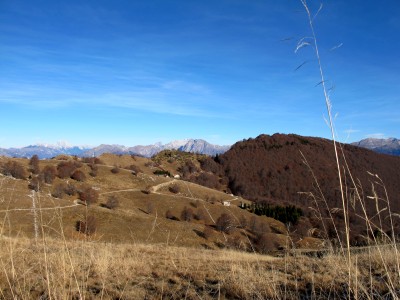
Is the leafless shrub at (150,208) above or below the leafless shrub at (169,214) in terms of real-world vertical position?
above

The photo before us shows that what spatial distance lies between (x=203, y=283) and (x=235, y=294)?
0.94 meters

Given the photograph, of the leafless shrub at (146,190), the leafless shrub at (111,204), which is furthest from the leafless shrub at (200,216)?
the leafless shrub at (111,204)

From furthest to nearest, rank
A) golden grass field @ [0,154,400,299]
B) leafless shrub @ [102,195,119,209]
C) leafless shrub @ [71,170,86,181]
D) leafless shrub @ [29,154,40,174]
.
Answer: leafless shrub @ [71,170,86,181]
leafless shrub @ [29,154,40,174]
leafless shrub @ [102,195,119,209]
golden grass field @ [0,154,400,299]

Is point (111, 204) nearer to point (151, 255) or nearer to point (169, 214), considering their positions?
point (169, 214)

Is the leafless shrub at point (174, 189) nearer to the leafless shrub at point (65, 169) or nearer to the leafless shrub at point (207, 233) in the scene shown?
the leafless shrub at point (65, 169)

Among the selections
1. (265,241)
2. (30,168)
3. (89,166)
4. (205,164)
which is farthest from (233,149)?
(265,241)

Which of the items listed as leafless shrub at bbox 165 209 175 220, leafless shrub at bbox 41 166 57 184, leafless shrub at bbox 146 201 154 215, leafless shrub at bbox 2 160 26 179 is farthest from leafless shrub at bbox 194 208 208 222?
leafless shrub at bbox 2 160 26 179

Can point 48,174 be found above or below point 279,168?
below

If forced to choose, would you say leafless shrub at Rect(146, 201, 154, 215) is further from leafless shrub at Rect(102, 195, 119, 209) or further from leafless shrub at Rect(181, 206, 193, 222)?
leafless shrub at Rect(102, 195, 119, 209)

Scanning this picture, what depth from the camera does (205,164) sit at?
154 metres

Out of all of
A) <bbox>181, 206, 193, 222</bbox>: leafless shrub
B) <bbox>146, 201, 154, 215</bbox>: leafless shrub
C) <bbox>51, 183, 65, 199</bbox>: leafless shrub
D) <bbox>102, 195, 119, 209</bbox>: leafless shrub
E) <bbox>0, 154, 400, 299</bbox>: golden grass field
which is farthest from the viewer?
<bbox>181, 206, 193, 222</bbox>: leafless shrub

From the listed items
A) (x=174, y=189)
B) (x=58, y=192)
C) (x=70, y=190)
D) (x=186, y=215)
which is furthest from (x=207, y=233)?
(x=174, y=189)

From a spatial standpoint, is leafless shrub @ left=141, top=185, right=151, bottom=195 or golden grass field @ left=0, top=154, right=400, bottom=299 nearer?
golden grass field @ left=0, top=154, right=400, bottom=299

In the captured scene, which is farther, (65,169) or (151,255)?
(65,169)
